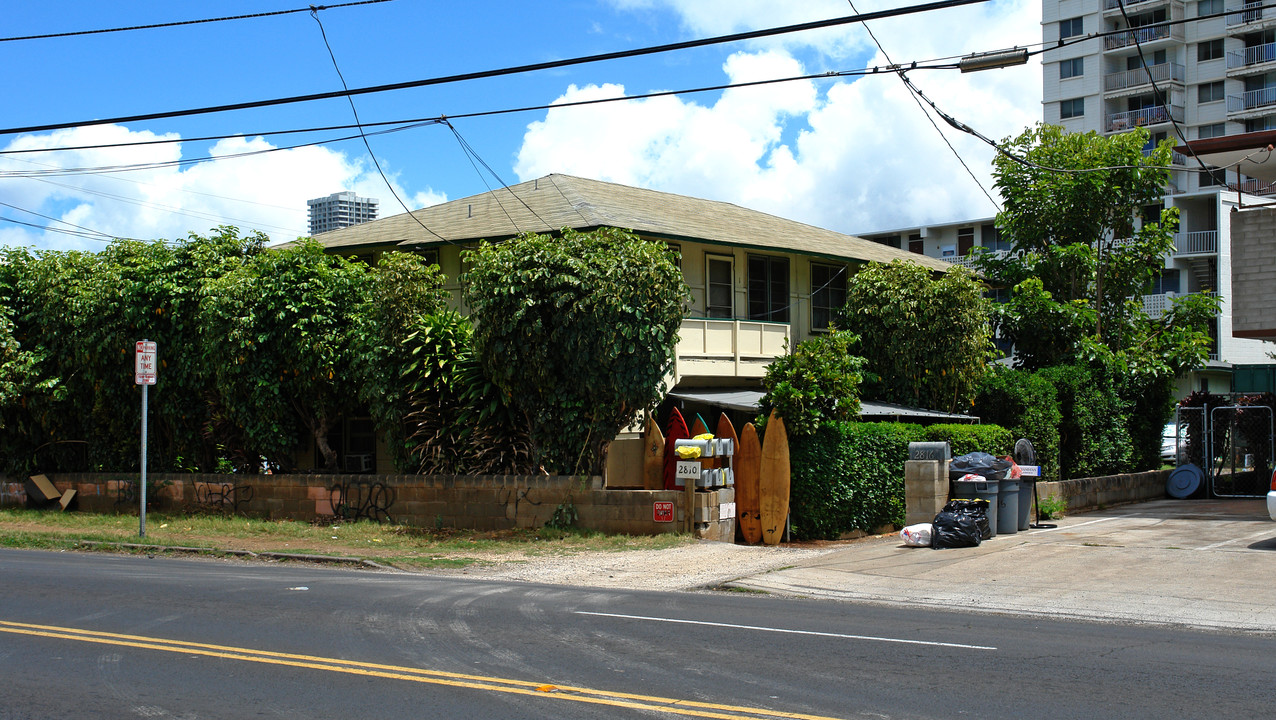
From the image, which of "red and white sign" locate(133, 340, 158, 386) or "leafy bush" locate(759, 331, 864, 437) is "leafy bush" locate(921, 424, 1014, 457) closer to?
"leafy bush" locate(759, 331, 864, 437)

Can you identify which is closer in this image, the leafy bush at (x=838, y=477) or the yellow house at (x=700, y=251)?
the leafy bush at (x=838, y=477)

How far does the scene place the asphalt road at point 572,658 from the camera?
6.67 meters

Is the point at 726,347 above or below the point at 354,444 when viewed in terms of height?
above

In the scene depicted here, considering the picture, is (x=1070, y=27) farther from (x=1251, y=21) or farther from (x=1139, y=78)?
(x=1251, y=21)

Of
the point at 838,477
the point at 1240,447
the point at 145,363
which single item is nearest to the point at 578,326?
the point at 838,477

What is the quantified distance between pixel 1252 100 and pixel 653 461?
191 feet

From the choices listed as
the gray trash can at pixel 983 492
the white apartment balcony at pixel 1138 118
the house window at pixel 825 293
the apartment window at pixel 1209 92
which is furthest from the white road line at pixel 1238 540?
the apartment window at pixel 1209 92

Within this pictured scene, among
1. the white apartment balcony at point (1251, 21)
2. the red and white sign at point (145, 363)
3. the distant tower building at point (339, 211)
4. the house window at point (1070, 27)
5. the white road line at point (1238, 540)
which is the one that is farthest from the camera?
the distant tower building at point (339, 211)

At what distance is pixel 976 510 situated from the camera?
53.3 ft

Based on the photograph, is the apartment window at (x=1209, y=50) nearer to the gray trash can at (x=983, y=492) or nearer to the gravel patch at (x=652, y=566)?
the gray trash can at (x=983, y=492)

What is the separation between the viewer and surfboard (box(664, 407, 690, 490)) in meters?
17.0

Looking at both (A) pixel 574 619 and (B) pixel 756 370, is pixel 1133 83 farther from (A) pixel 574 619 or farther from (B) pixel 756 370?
(A) pixel 574 619

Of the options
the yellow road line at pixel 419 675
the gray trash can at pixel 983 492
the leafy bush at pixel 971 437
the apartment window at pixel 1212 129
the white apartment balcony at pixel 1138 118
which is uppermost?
the white apartment balcony at pixel 1138 118

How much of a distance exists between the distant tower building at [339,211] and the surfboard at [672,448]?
64714mm
